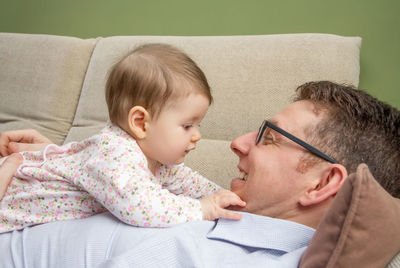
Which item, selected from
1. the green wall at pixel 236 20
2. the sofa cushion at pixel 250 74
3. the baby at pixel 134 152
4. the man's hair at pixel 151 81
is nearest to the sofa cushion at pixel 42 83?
the sofa cushion at pixel 250 74

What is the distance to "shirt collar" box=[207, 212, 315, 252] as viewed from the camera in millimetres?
955

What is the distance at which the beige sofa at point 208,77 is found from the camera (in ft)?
5.66

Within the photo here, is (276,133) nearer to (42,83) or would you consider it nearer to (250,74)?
(250,74)

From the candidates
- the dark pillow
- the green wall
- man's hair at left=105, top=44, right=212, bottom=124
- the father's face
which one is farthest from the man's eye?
the green wall

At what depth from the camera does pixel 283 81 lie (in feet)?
5.76

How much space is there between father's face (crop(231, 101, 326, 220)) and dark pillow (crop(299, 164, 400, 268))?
351mm

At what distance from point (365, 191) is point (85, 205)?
807 mm

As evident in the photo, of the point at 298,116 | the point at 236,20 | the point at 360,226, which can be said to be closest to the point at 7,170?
the point at 298,116

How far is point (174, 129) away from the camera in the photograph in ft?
3.61

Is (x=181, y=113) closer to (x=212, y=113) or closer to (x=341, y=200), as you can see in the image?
(x=341, y=200)

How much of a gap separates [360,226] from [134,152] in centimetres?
64

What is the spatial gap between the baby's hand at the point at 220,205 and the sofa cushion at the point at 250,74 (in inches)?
22.4

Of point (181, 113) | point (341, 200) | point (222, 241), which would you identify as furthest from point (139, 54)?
point (341, 200)

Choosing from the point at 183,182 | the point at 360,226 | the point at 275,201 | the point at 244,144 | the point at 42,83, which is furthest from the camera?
the point at 42,83
